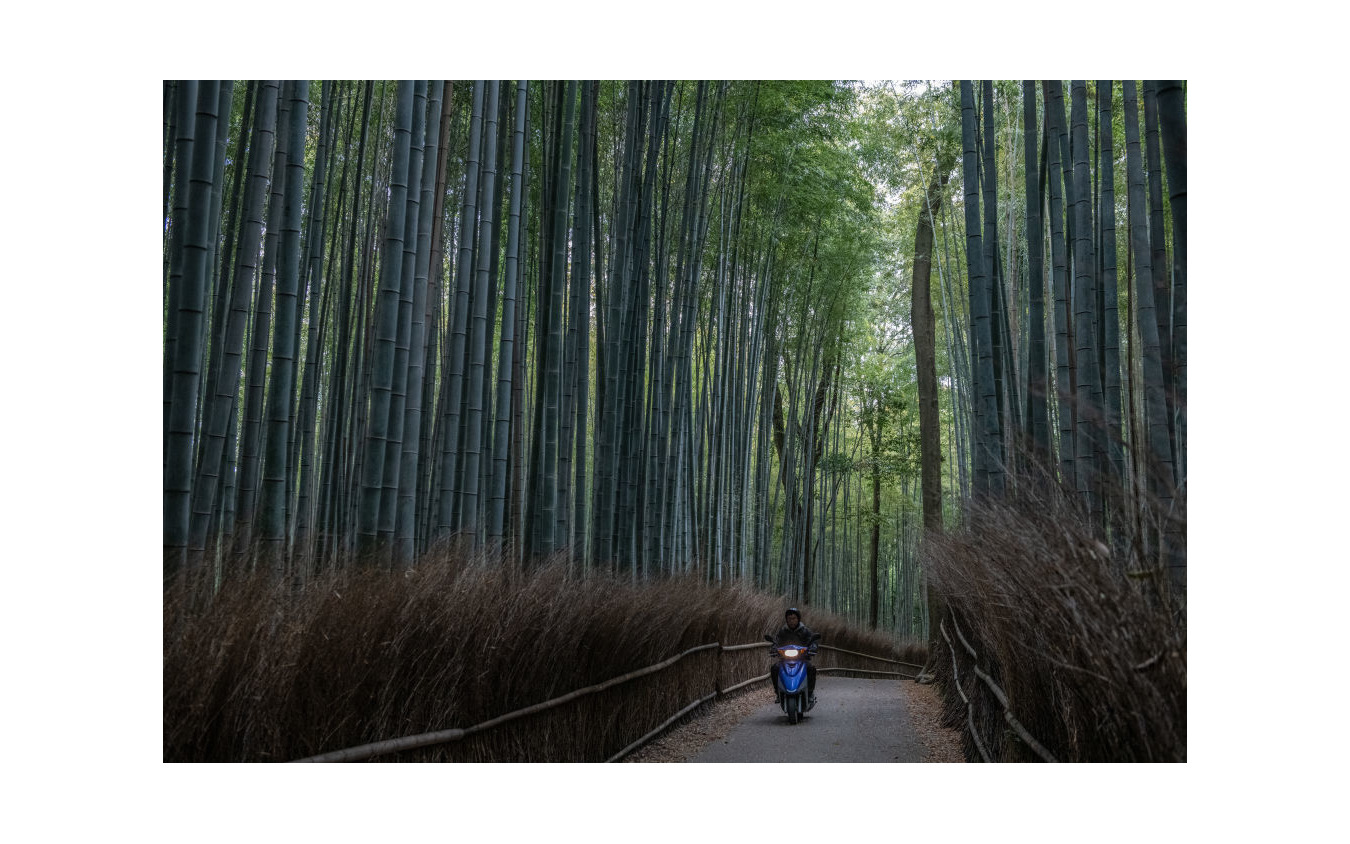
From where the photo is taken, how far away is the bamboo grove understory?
8.79ft

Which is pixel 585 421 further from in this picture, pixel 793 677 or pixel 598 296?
pixel 793 677

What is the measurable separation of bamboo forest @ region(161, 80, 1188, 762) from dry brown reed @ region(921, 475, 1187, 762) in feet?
0.04

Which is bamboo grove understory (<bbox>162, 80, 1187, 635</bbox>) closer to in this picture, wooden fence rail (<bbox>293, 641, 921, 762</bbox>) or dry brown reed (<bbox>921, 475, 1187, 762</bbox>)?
dry brown reed (<bbox>921, 475, 1187, 762</bbox>)

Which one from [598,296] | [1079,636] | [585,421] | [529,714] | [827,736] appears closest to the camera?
[1079,636]

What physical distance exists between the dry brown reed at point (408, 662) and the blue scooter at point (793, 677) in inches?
41.9

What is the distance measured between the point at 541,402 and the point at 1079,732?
8.58 feet

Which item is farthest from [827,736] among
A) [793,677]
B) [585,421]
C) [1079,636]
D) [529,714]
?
[1079,636]

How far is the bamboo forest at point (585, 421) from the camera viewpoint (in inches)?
86.2

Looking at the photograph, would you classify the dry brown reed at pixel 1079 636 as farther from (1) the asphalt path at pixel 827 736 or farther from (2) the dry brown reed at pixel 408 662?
(2) the dry brown reed at pixel 408 662

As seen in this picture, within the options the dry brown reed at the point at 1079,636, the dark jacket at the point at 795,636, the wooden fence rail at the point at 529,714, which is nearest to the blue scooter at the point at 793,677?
the dark jacket at the point at 795,636

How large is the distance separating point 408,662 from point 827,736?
106 inches

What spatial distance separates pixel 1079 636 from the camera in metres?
1.91

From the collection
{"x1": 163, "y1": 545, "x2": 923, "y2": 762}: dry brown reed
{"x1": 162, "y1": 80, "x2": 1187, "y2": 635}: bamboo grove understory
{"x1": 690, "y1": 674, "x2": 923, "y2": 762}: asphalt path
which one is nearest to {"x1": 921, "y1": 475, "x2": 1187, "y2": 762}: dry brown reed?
{"x1": 162, "y1": 80, "x2": 1187, "y2": 635}: bamboo grove understory
